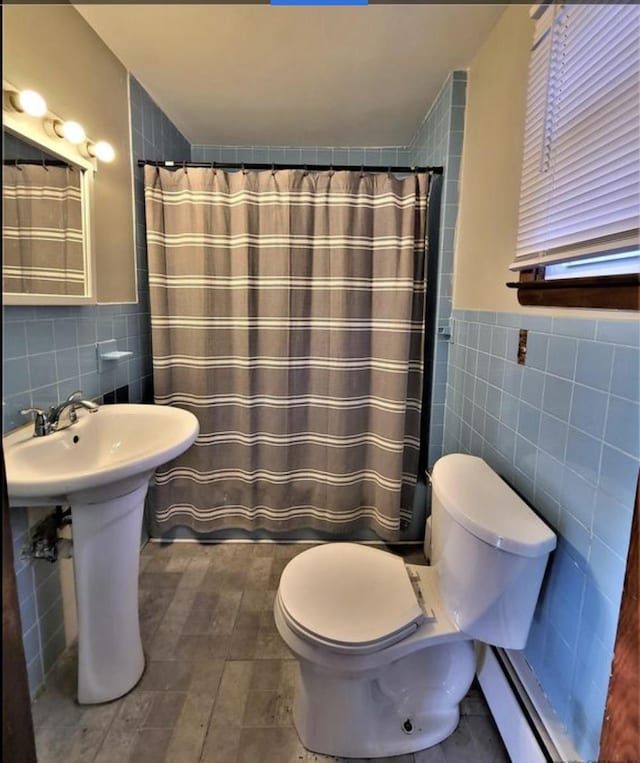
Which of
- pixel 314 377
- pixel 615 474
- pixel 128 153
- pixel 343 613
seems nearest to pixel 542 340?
pixel 615 474

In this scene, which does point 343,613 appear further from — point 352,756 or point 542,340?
point 542,340

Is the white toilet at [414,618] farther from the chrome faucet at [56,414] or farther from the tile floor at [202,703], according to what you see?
the chrome faucet at [56,414]

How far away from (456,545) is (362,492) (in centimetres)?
104

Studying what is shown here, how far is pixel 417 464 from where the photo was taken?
7.27 ft

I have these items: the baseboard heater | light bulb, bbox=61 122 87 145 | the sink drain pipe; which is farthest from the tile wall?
the sink drain pipe

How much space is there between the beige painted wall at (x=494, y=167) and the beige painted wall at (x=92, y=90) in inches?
58.6

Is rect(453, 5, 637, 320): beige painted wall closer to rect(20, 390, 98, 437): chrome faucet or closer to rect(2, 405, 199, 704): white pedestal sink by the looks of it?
rect(2, 405, 199, 704): white pedestal sink

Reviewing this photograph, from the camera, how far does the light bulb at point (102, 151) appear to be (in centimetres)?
158

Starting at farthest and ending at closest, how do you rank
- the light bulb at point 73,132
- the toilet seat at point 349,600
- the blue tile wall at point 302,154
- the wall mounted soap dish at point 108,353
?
the blue tile wall at point 302,154 → the wall mounted soap dish at point 108,353 → the light bulb at point 73,132 → the toilet seat at point 349,600

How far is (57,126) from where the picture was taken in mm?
1396

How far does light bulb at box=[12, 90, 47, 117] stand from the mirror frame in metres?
0.03

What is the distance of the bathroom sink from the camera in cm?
105

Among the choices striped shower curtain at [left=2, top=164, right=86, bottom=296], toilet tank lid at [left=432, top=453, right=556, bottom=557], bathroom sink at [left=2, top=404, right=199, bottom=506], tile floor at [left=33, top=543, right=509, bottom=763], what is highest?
striped shower curtain at [left=2, top=164, right=86, bottom=296]

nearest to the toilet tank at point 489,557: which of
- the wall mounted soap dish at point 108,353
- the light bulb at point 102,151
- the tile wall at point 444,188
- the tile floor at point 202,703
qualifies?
the tile floor at point 202,703
